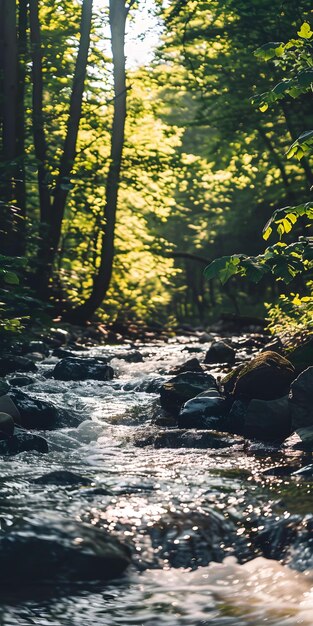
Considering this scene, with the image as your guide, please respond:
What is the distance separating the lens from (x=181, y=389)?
9.04 meters

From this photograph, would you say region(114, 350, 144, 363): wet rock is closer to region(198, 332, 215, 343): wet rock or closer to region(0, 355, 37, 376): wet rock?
region(0, 355, 37, 376): wet rock

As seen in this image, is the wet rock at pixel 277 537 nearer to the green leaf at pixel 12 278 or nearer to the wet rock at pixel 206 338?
the green leaf at pixel 12 278

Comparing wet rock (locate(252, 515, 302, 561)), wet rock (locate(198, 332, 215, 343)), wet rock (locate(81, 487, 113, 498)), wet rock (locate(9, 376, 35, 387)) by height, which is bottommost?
wet rock (locate(252, 515, 302, 561))

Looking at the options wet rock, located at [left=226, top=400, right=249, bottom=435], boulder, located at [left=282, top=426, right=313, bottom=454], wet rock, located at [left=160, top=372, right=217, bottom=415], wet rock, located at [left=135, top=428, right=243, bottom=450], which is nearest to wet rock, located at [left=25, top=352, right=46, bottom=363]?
wet rock, located at [left=160, top=372, right=217, bottom=415]

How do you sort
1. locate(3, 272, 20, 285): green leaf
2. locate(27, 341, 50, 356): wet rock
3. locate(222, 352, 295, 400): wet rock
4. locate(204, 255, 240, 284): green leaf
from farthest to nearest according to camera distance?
locate(27, 341, 50, 356): wet rock → locate(222, 352, 295, 400): wet rock → locate(3, 272, 20, 285): green leaf → locate(204, 255, 240, 284): green leaf

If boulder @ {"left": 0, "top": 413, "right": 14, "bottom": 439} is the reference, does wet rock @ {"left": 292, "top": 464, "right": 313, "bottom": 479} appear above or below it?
below

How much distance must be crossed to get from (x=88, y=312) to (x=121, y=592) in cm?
1266

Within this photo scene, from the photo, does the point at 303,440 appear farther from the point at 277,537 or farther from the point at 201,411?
the point at 277,537

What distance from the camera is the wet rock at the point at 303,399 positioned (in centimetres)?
765

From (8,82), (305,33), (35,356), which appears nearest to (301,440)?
(305,33)

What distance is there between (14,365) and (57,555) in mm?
6597

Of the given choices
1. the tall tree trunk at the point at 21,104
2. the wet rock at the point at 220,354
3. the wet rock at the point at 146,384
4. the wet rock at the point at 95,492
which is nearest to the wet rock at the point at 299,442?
Answer: the wet rock at the point at 95,492

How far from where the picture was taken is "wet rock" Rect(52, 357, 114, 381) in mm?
10719

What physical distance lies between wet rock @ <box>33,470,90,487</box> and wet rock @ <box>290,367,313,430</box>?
2.36m
